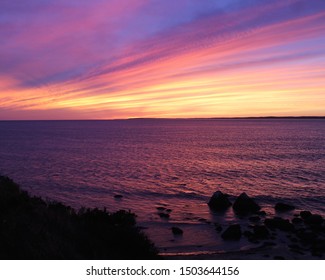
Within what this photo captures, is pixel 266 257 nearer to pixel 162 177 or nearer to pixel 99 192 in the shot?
pixel 99 192

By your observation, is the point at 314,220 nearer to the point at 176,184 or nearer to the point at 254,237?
the point at 254,237

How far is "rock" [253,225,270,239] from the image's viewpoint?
2001cm

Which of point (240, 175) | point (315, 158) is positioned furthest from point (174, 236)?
point (315, 158)

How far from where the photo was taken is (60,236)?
41.5 feet

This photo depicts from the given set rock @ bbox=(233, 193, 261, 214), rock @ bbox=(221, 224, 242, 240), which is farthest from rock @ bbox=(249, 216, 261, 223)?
rock @ bbox=(221, 224, 242, 240)

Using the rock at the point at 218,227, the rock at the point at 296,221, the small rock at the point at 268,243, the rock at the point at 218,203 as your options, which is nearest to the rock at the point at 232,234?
the rock at the point at 218,227

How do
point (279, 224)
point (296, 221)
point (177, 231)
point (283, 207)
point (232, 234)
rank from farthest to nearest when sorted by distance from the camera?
point (283, 207) → point (296, 221) → point (279, 224) → point (177, 231) → point (232, 234)

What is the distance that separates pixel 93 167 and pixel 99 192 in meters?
16.6

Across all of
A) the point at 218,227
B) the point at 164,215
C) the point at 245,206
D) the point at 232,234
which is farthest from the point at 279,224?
the point at 164,215

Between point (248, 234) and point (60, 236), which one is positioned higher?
point (60, 236)

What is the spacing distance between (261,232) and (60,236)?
12.4 m

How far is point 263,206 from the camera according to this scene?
28.4 meters

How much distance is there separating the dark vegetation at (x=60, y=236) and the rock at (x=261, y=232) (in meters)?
7.99
